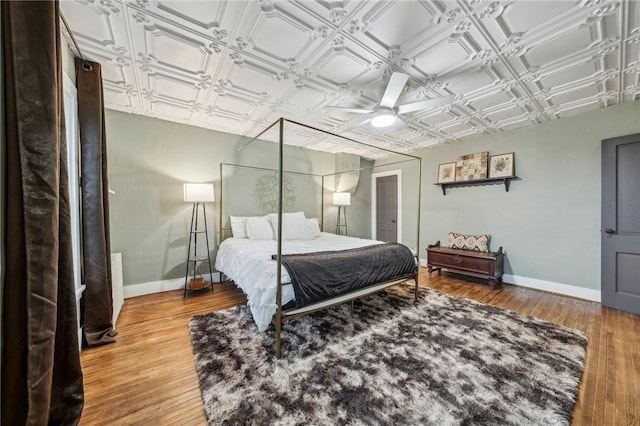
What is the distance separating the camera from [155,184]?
11.8 ft

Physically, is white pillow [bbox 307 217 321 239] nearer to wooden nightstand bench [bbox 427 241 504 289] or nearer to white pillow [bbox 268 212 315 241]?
white pillow [bbox 268 212 315 241]

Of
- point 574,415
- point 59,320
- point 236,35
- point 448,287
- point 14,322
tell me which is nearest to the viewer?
point 14,322

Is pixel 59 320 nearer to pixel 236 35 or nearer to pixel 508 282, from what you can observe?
pixel 236 35

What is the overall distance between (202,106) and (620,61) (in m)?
4.48

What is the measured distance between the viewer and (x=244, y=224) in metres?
4.06

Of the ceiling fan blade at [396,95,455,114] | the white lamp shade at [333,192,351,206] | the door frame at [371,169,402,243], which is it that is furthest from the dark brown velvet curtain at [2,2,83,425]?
the door frame at [371,169,402,243]

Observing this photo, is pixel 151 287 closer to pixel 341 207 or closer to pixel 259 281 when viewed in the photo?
pixel 259 281

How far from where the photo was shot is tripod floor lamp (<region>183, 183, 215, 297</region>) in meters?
3.46

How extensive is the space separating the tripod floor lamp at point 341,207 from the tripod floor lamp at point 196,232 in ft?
8.74

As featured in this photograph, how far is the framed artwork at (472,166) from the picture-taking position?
14.2 ft

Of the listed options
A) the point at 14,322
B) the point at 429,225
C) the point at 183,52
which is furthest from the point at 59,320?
the point at 429,225

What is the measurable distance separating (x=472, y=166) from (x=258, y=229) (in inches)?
161

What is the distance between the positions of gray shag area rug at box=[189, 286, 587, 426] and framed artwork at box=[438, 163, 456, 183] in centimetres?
269

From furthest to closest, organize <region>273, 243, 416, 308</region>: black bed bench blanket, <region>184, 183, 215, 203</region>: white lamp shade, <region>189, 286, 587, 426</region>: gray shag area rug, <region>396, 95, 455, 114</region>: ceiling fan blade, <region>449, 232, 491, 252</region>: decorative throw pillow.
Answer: <region>449, 232, 491, 252</region>: decorative throw pillow, <region>184, 183, 215, 203</region>: white lamp shade, <region>396, 95, 455, 114</region>: ceiling fan blade, <region>273, 243, 416, 308</region>: black bed bench blanket, <region>189, 286, 587, 426</region>: gray shag area rug
